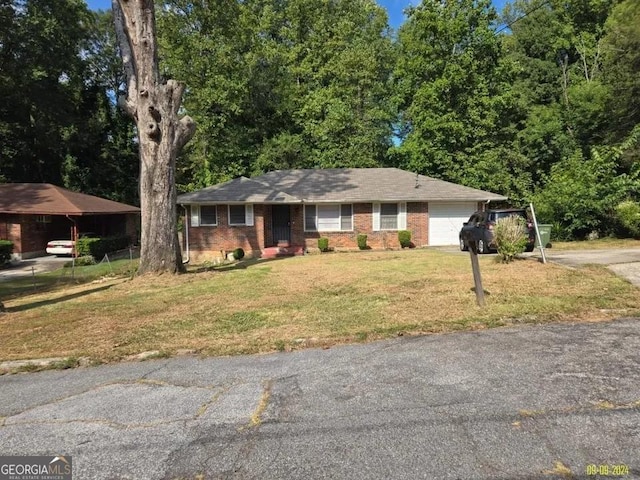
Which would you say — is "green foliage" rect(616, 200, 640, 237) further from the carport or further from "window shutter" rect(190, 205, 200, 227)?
the carport

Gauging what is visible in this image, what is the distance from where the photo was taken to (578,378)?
4.02m

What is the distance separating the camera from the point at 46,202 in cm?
2459

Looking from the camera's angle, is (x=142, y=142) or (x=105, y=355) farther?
(x=142, y=142)

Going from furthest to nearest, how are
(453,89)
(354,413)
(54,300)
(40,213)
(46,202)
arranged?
(453,89) → (46,202) → (40,213) → (54,300) → (354,413)

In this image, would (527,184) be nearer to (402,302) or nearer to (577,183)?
(577,183)

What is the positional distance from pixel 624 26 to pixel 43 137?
37.9 metres

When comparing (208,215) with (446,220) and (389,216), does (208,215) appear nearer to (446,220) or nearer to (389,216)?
(389,216)

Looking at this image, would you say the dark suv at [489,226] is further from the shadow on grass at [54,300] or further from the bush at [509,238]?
the shadow on grass at [54,300]

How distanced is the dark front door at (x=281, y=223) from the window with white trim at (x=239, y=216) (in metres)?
1.67

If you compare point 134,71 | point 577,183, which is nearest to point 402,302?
point 134,71

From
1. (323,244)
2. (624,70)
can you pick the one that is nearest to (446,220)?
(323,244)

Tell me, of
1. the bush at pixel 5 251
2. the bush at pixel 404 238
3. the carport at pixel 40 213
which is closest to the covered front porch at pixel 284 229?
the bush at pixel 404 238

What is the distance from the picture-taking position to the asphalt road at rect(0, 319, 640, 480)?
9.36 ft

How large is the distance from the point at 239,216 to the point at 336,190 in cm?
499
